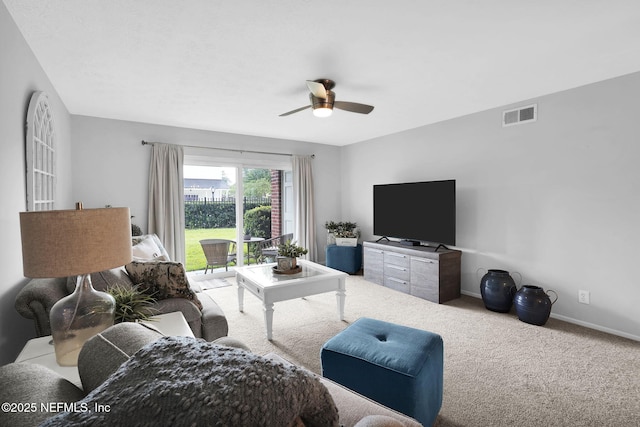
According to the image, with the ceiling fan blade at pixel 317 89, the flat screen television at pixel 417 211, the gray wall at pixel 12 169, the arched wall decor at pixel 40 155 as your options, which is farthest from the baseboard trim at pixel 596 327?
the arched wall decor at pixel 40 155

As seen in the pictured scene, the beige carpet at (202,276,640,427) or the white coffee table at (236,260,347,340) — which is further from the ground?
the white coffee table at (236,260,347,340)

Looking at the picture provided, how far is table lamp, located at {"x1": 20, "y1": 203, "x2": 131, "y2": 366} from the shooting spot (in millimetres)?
1160

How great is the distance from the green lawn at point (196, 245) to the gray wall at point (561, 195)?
3.72m

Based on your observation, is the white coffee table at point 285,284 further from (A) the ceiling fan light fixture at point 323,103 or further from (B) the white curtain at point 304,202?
(B) the white curtain at point 304,202

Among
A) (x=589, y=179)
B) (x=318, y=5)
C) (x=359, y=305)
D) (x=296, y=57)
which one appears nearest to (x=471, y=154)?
(x=589, y=179)

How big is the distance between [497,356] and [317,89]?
2.76m

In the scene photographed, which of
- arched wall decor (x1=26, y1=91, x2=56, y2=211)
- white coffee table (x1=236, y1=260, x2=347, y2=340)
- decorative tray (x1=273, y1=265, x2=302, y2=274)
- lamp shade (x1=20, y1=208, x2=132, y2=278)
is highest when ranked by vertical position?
arched wall decor (x1=26, y1=91, x2=56, y2=211)

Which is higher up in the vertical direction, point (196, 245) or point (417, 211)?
point (417, 211)

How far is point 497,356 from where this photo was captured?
2561 millimetres

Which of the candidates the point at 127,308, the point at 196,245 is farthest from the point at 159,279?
the point at 196,245

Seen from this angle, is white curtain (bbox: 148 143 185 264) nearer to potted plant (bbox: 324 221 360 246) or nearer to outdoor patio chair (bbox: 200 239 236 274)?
outdoor patio chair (bbox: 200 239 236 274)

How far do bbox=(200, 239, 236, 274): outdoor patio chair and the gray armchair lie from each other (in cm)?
266

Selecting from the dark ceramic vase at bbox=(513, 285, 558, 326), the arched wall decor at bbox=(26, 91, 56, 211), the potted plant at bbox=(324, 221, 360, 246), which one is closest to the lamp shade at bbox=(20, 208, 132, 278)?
the arched wall decor at bbox=(26, 91, 56, 211)

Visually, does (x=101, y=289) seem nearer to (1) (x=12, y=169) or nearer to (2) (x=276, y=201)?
(1) (x=12, y=169)
